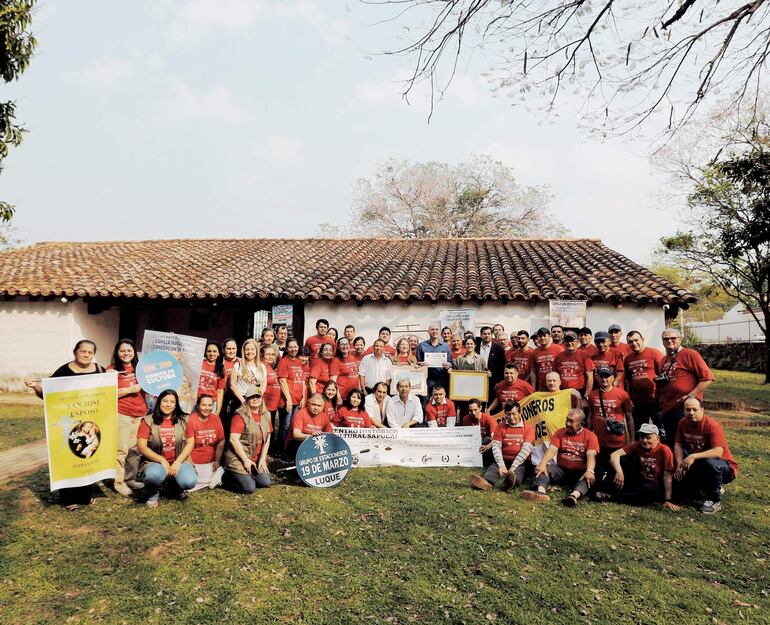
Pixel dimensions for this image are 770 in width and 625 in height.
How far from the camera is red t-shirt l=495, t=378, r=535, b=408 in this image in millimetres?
6762

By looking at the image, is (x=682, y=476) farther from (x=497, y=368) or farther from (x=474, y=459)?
(x=497, y=368)

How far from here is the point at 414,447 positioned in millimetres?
6746

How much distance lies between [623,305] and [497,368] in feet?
17.0

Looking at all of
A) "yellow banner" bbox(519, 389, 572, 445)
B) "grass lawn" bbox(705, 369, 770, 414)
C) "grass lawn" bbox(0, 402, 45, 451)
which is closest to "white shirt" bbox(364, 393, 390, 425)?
"yellow banner" bbox(519, 389, 572, 445)

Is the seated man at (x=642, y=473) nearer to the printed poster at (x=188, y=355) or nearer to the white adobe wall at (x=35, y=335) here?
the printed poster at (x=188, y=355)

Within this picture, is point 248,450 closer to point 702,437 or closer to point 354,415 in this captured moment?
point 354,415

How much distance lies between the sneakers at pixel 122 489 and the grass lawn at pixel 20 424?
12.4 ft

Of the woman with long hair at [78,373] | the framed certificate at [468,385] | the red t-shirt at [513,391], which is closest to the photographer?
the woman with long hair at [78,373]

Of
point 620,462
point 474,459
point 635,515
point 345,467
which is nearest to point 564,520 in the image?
point 635,515

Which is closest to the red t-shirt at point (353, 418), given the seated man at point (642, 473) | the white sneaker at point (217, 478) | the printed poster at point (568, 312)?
the white sneaker at point (217, 478)

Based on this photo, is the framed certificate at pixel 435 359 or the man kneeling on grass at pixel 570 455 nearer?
the man kneeling on grass at pixel 570 455

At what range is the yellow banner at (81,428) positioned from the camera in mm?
4770

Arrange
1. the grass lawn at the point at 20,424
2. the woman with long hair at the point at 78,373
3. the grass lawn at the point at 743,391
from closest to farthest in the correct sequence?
the woman with long hair at the point at 78,373 → the grass lawn at the point at 20,424 → the grass lawn at the point at 743,391

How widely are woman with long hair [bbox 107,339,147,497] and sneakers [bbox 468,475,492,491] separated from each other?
12.1ft
